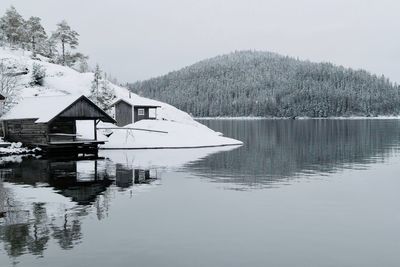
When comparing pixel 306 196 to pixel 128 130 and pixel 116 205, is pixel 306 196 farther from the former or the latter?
pixel 128 130

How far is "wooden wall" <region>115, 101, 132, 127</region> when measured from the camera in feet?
239

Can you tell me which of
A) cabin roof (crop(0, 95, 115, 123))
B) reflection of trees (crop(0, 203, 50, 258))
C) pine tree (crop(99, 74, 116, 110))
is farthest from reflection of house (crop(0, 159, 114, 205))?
pine tree (crop(99, 74, 116, 110))

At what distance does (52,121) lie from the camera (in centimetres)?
4297

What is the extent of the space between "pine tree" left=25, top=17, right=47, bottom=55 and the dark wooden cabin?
39464 millimetres

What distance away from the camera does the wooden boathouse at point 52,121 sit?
142 feet

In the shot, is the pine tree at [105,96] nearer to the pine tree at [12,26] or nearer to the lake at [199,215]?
the pine tree at [12,26]

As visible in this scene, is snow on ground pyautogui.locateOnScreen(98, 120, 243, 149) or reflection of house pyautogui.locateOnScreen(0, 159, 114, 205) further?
snow on ground pyautogui.locateOnScreen(98, 120, 243, 149)

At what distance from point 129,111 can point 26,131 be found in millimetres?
27405

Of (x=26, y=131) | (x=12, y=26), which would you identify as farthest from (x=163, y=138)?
(x=12, y=26)

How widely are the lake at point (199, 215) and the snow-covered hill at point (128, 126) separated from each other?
785 inches

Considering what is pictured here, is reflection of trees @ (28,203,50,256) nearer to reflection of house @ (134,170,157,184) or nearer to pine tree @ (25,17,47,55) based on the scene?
reflection of house @ (134,170,157,184)

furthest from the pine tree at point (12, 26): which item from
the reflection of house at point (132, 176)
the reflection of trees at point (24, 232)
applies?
the reflection of trees at point (24, 232)

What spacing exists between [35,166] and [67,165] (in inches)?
91.7

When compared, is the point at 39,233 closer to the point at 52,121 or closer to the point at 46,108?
the point at 52,121
